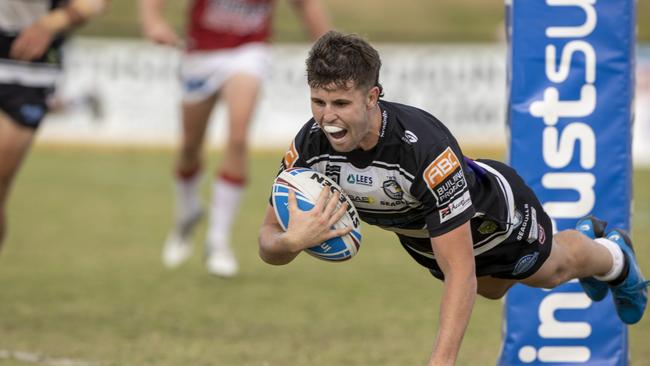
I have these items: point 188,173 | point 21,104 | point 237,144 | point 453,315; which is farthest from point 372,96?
point 188,173

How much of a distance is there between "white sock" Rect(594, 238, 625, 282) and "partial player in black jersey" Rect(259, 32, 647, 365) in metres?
0.39

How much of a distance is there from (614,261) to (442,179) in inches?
54.1

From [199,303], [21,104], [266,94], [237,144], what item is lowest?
[266,94]

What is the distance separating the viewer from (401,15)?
1129 inches

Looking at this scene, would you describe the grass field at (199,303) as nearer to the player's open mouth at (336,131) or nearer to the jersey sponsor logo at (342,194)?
the jersey sponsor logo at (342,194)

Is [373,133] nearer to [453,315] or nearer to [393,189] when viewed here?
[393,189]

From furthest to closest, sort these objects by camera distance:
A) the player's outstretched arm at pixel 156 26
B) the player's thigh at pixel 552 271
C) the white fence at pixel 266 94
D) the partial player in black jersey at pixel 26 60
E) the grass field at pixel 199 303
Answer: the white fence at pixel 266 94
the player's outstretched arm at pixel 156 26
the partial player in black jersey at pixel 26 60
the grass field at pixel 199 303
the player's thigh at pixel 552 271

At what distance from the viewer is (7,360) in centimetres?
546

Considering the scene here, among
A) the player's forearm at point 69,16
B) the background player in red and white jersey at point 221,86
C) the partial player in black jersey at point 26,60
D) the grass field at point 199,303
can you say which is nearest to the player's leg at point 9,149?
the partial player in black jersey at point 26,60

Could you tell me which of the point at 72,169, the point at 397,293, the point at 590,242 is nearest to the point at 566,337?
the point at 590,242

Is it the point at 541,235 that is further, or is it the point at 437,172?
the point at 541,235

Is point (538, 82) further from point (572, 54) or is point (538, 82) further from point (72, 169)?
point (72, 169)

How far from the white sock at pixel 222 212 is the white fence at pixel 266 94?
9.38m

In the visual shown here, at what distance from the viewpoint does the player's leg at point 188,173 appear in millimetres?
8367
